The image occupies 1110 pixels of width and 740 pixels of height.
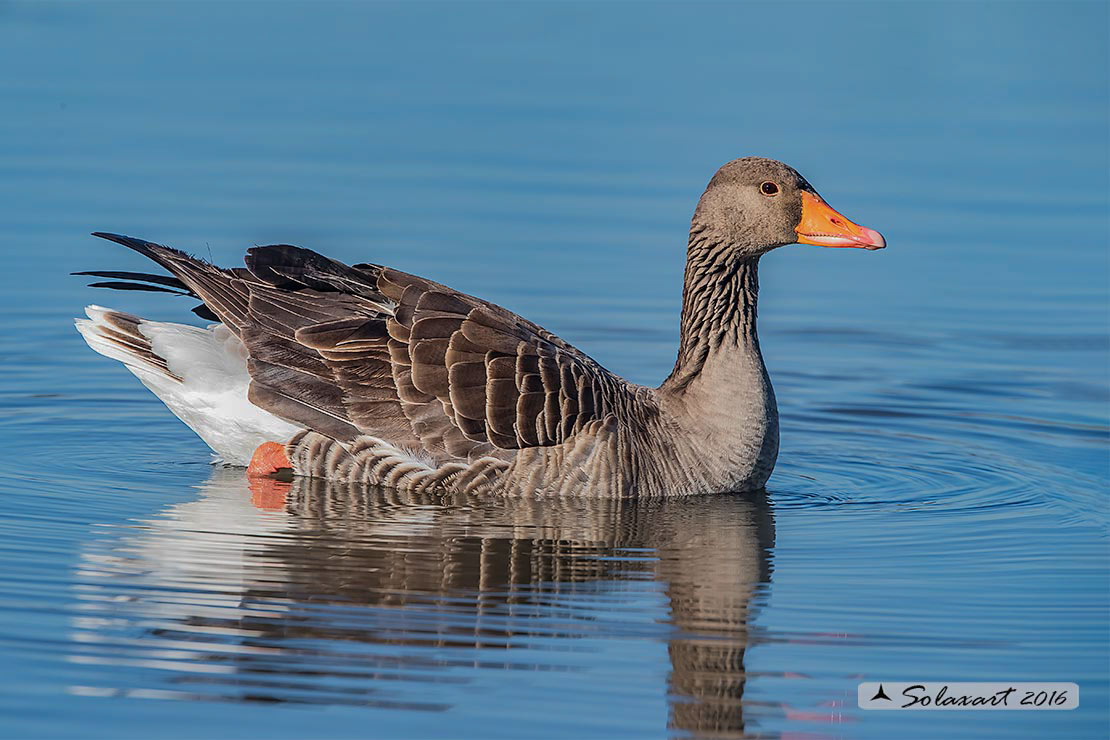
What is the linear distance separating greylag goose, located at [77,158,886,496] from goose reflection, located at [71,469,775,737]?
0.26 meters

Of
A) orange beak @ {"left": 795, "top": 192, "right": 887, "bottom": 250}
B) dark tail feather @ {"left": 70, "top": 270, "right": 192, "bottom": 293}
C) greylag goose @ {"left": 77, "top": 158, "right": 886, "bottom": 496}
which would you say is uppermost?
orange beak @ {"left": 795, "top": 192, "right": 887, "bottom": 250}

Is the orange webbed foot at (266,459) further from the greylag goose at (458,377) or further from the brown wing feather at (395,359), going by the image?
the brown wing feather at (395,359)

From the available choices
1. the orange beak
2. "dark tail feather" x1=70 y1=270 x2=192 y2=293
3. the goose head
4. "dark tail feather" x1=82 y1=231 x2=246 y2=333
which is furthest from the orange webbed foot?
the orange beak

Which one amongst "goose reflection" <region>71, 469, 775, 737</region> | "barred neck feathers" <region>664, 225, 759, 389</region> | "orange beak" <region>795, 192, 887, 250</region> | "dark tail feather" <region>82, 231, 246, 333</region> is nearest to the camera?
"goose reflection" <region>71, 469, 775, 737</region>

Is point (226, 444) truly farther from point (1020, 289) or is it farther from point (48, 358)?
point (1020, 289)

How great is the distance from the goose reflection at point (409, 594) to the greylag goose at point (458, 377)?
26 cm

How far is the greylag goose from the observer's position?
13.1 meters

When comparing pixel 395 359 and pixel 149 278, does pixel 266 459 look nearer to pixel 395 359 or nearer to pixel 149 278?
pixel 395 359

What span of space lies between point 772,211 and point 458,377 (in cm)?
275

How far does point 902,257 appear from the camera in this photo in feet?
68.6

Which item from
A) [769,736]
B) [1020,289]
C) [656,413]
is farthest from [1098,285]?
[769,736]

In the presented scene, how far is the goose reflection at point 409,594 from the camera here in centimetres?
905

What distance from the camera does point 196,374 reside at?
13.7m

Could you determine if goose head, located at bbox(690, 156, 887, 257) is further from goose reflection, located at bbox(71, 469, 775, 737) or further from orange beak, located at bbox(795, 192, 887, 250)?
goose reflection, located at bbox(71, 469, 775, 737)
